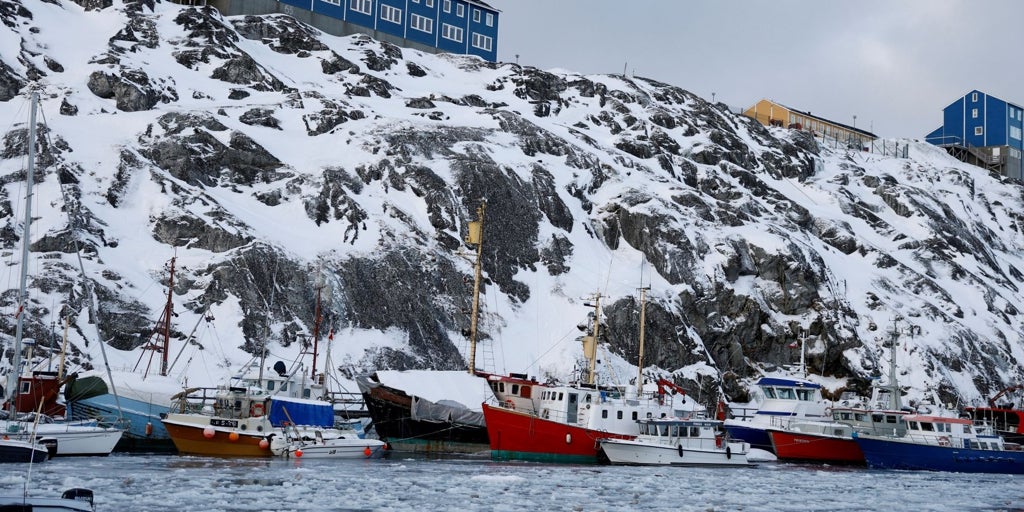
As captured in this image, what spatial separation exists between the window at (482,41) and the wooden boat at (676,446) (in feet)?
261

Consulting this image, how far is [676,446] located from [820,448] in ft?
36.9

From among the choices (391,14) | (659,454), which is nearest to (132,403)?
(659,454)

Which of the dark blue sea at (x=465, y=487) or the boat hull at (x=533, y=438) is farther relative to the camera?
the boat hull at (x=533, y=438)

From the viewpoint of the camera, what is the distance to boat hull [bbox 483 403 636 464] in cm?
4678

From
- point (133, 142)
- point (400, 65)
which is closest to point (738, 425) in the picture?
point (133, 142)

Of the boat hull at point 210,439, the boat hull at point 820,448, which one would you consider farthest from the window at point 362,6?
the boat hull at point 210,439

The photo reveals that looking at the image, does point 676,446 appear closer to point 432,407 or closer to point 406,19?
point 432,407

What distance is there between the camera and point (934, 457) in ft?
169

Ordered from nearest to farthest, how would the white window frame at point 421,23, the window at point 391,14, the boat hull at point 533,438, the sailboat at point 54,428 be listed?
the sailboat at point 54,428 → the boat hull at point 533,438 → the window at point 391,14 → the white window frame at point 421,23

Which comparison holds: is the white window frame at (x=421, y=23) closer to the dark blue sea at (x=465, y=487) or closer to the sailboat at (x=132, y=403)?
the sailboat at (x=132, y=403)

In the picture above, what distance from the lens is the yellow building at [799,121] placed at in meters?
132

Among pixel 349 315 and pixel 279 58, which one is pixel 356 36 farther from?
pixel 349 315

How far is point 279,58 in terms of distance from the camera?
10081 cm

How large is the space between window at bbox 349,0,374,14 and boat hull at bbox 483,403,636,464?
74847 millimetres
